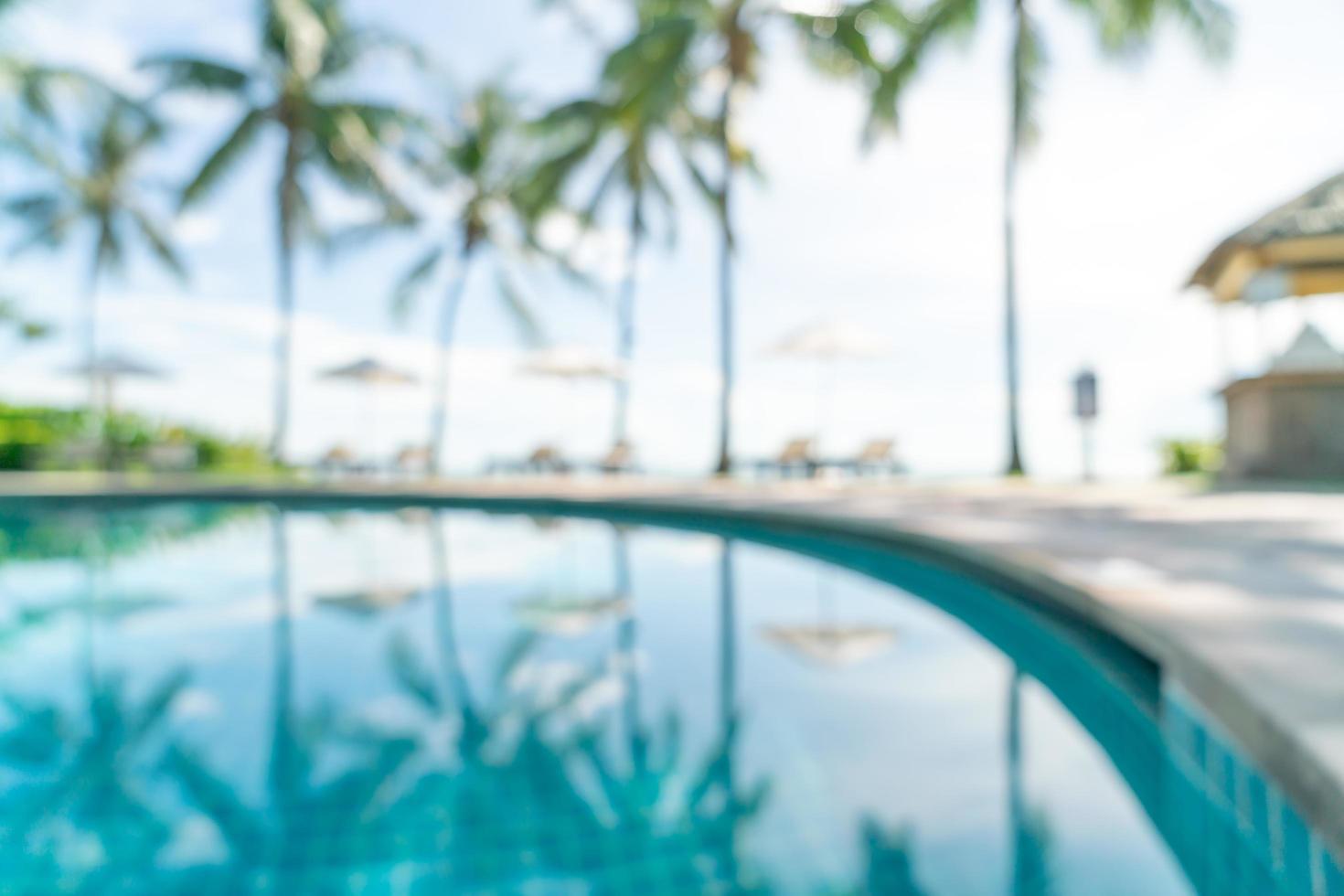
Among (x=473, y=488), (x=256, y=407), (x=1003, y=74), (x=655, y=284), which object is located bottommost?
(x=473, y=488)

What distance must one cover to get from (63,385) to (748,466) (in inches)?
622

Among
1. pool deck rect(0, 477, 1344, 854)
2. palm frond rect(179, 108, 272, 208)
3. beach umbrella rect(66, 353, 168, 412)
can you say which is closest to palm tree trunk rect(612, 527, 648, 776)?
pool deck rect(0, 477, 1344, 854)

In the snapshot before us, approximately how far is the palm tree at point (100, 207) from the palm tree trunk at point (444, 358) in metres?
7.16

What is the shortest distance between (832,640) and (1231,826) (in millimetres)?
2458

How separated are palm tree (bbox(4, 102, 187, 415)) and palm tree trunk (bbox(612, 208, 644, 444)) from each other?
1179 centimetres

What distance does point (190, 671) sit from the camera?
430cm

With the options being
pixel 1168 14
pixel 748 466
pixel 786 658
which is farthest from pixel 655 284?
pixel 786 658

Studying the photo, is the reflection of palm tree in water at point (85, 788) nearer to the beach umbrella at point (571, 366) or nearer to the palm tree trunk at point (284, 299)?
the beach umbrella at point (571, 366)

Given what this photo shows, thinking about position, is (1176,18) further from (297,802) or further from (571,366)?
(297,802)

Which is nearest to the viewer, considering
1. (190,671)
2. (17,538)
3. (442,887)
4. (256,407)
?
(442,887)

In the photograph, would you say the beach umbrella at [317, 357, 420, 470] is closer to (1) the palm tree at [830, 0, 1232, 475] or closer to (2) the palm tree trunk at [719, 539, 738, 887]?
(1) the palm tree at [830, 0, 1232, 475]

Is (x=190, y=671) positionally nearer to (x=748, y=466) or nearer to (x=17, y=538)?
(x=17, y=538)

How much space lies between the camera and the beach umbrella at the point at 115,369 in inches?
705

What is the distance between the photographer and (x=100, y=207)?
855 inches
